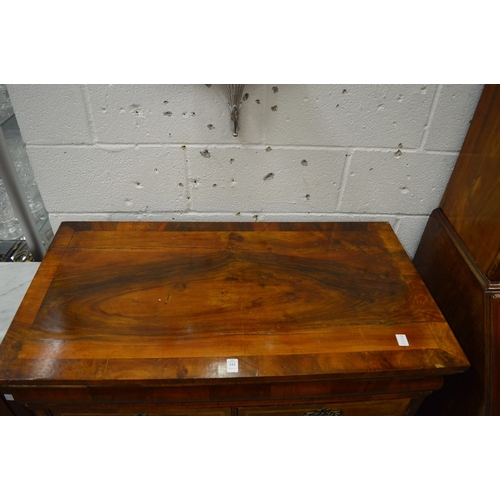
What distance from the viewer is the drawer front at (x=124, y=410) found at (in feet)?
3.01

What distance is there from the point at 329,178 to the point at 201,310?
0.58 metres

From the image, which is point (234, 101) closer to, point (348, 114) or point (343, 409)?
point (348, 114)

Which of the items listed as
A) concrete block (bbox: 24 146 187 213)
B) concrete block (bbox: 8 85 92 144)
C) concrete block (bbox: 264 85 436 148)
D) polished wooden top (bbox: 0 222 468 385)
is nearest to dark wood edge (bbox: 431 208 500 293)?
polished wooden top (bbox: 0 222 468 385)

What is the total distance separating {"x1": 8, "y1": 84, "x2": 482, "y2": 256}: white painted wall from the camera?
1.11 metres

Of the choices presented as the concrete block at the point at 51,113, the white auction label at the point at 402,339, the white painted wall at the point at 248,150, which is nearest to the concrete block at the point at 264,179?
the white painted wall at the point at 248,150

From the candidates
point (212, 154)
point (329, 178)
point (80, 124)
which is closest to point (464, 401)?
point (329, 178)

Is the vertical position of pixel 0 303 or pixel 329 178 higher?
pixel 329 178


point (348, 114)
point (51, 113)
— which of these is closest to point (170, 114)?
point (51, 113)

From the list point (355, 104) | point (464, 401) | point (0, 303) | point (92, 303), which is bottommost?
point (464, 401)

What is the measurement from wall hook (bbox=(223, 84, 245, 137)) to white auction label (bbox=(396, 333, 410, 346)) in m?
0.68

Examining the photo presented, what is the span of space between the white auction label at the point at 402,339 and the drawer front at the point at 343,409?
0.15m

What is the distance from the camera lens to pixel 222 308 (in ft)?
3.23

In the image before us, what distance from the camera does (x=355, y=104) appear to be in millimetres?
1127
